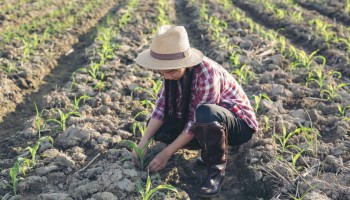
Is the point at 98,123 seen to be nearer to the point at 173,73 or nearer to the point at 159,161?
the point at 159,161

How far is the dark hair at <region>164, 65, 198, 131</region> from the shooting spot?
9.28 ft

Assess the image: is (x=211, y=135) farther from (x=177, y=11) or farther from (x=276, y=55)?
(x=177, y=11)

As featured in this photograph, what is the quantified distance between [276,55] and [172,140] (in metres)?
2.61

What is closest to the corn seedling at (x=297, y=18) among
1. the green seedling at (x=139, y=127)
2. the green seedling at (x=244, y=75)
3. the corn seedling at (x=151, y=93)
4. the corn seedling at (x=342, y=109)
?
the green seedling at (x=244, y=75)

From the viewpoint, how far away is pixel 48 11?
27.7 ft

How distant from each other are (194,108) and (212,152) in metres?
0.35

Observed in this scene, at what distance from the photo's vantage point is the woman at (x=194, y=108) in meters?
2.67

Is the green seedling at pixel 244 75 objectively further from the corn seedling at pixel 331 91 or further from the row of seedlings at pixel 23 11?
the row of seedlings at pixel 23 11

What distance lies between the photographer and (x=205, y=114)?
Answer: 273 cm

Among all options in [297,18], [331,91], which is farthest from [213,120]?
[297,18]

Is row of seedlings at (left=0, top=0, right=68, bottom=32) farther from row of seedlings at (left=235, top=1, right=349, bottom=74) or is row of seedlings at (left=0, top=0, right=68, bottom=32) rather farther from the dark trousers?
the dark trousers

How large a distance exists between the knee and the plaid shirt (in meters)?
0.10

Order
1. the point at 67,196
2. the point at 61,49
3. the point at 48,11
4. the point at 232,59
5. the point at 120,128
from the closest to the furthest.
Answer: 1. the point at 67,196
2. the point at 120,128
3. the point at 232,59
4. the point at 61,49
5. the point at 48,11

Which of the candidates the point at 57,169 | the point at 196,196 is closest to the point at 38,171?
the point at 57,169
